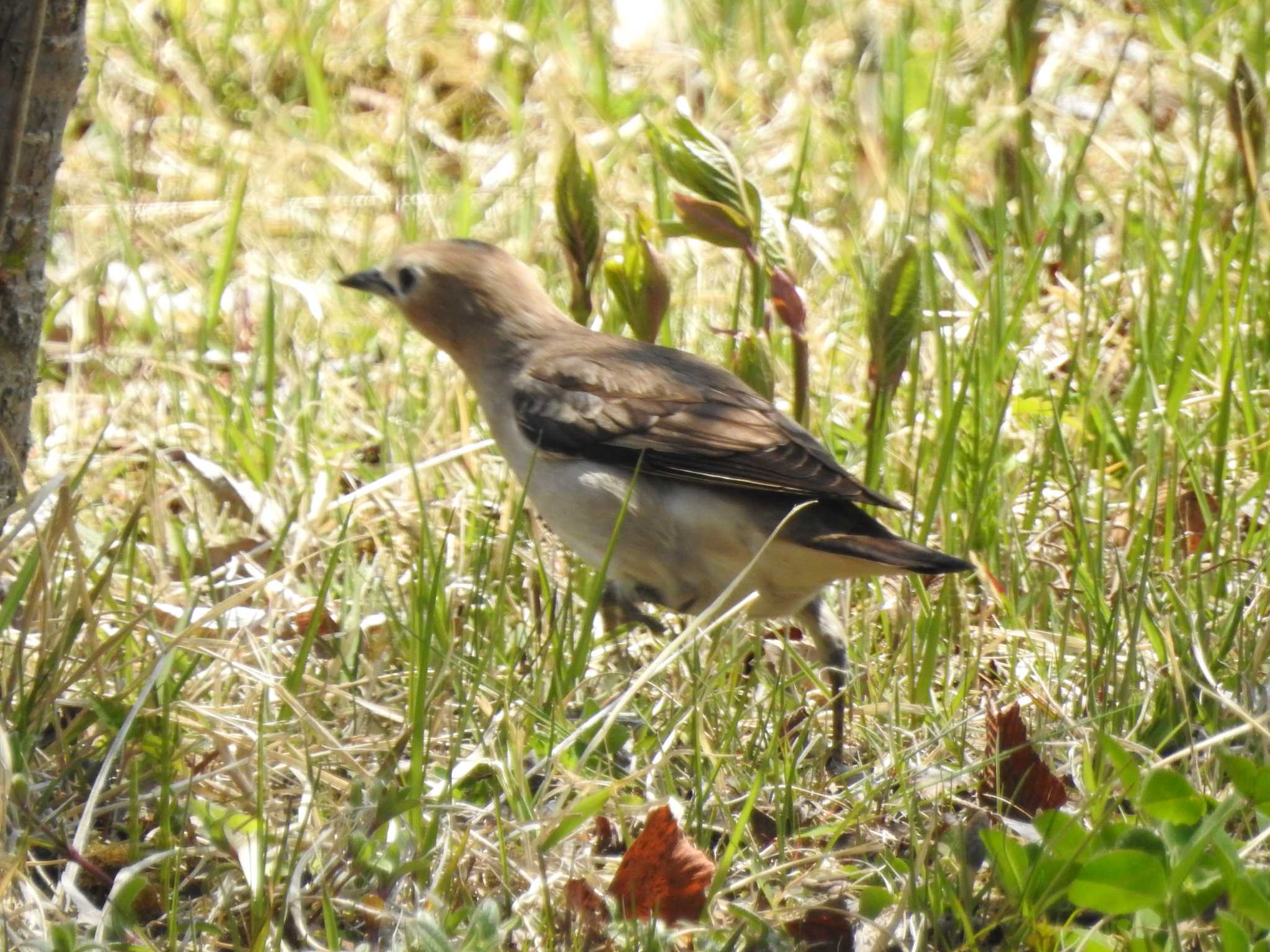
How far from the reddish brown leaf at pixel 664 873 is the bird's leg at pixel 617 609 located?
129 cm

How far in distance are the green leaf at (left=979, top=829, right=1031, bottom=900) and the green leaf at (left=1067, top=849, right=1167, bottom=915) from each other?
4.0 inches

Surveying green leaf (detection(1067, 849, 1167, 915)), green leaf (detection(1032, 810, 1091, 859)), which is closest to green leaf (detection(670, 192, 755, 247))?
green leaf (detection(1032, 810, 1091, 859))

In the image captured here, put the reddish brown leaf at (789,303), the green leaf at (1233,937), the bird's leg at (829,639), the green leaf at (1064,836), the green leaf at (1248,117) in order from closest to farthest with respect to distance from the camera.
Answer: the green leaf at (1233,937), the green leaf at (1064,836), the bird's leg at (829,639), the reddish brown leaf at (789,303), the green leaf at (1248,117)

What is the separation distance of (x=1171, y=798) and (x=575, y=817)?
1.04 meters

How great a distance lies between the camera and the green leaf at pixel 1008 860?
2.73m

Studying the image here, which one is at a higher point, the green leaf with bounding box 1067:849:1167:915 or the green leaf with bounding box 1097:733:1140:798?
the green leaf with bounding box 1097:733:1140:798

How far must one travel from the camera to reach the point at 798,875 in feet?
9.82

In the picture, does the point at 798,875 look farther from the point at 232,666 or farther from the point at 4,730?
the point at 4,730

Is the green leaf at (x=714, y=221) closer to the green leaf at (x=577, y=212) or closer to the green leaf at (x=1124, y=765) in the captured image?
the green leaf at (x=577, y=212)

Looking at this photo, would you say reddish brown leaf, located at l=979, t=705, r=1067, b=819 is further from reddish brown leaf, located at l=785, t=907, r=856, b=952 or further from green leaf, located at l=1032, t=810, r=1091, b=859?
reddish brown leaf, located at l=785, t=907, r=856, b=952

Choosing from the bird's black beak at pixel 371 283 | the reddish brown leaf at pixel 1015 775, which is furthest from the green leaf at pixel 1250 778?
the bird's black beak at pixel 371 283

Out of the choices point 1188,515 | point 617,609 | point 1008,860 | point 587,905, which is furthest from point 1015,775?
point 1188,515

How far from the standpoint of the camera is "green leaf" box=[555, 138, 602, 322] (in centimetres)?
420

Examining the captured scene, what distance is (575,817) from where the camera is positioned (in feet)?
9.30
